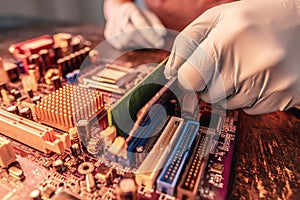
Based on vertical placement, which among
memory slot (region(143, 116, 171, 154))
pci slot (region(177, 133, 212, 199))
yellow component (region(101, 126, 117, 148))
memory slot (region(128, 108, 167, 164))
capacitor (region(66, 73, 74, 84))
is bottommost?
pci slot (region(177, 133, 212, 199))

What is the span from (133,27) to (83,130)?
1.36 m

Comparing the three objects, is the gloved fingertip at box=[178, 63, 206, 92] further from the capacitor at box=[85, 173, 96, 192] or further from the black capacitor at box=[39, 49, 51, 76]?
the black capacitor at box=[39, 49, 51, 76]

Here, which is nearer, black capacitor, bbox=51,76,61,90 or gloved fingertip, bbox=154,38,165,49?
black capacitor, bbox=51,76,61,90

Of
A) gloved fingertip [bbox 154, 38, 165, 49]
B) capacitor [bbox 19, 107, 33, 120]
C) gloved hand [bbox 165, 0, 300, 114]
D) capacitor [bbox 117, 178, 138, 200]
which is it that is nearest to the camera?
capacitor [bbox 117, 178, 138, 200]

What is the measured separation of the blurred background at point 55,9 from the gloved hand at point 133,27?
1.91 meters

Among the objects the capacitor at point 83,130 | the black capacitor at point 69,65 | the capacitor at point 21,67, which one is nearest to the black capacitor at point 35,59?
the capacitor at point 21,67

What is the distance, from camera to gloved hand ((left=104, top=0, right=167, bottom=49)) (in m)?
2.14

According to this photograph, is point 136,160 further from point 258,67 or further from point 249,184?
point 258,67

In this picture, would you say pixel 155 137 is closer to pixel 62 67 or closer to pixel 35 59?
pixel 62 67

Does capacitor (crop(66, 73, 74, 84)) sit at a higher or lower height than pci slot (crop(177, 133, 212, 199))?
higher

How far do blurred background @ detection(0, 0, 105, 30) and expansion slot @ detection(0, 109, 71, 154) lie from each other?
320 centimetres

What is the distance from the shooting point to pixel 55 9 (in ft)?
14.6

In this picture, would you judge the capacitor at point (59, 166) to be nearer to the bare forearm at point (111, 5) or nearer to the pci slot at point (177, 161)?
the pci slot at point (177, 161)

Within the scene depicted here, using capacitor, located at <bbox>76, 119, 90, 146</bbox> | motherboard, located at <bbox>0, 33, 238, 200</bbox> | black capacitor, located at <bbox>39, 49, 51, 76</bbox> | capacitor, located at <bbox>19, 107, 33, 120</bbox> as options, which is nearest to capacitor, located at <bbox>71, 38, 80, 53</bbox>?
black capacitor, located at <bbox>39, 49, 51, 76</bbox>
